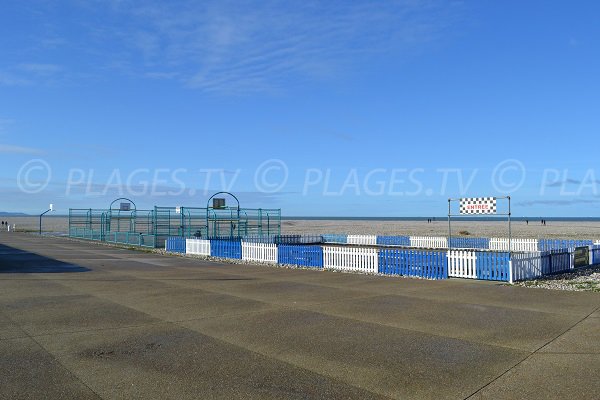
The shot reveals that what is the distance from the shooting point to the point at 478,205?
1900cm

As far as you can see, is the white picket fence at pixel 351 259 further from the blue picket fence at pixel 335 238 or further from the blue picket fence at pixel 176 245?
the blue picket fence at pixel 335 238

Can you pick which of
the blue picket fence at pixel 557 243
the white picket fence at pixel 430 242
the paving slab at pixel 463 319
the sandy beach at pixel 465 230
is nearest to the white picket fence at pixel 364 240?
the white picket fence at pixel 430 242

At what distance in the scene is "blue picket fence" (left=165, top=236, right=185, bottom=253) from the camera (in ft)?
100

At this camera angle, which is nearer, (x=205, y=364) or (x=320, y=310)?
(x=205, y=364)

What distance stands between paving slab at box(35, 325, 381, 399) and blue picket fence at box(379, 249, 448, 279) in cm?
1129

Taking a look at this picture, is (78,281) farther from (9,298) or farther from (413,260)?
(413,260)

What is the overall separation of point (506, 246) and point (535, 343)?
23254 millimetres

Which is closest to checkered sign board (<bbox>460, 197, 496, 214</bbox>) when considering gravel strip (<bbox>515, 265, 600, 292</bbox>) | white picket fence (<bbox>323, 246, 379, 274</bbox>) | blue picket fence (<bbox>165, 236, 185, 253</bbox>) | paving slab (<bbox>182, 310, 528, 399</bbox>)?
gravel strip (<bbox>515, 265, 600, 292</bbox>)

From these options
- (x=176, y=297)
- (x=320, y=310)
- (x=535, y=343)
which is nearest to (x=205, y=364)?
(x=320, y=310)

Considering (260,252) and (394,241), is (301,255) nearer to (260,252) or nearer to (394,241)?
(260,252)

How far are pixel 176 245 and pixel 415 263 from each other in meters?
17.6

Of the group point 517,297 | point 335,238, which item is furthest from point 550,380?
point 335,238

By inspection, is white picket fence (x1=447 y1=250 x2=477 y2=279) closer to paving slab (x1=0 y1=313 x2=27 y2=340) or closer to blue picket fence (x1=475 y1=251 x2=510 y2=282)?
blue picket fence (x1=475 y1=251 x2=510 y2=282)

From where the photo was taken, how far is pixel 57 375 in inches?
249
